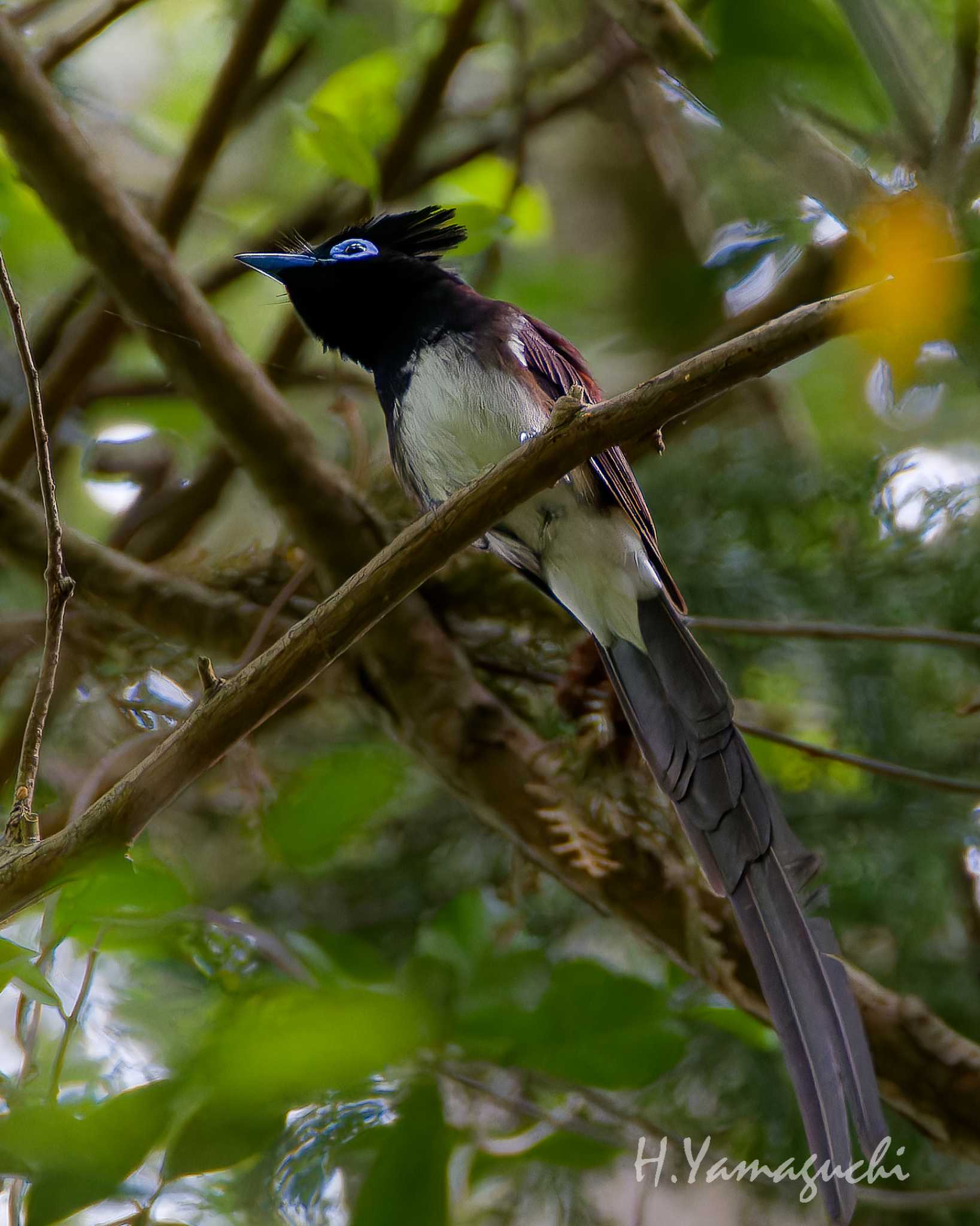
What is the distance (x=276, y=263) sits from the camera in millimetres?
1738

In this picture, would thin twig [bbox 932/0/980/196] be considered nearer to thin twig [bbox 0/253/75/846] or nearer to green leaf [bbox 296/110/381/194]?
thin twig [bbox 0/253/75/846]

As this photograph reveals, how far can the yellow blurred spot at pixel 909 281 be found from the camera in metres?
0.83

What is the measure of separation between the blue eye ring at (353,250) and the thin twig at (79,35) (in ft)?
2.10

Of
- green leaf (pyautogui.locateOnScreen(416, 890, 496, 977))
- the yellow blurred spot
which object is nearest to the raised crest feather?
the yellow blurred spot

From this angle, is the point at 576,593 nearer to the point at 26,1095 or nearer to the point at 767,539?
the point at 767,539

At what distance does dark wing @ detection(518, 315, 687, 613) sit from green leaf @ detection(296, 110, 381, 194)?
12.4 inches

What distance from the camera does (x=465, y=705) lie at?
1676 millimetres

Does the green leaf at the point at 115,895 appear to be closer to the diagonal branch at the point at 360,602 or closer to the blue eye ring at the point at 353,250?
the diagonal branch at the point at 360,602

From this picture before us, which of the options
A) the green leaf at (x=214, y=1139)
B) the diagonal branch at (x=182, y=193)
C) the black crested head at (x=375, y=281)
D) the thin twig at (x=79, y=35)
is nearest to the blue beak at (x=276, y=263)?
the black crested head at (x=375, y=281)

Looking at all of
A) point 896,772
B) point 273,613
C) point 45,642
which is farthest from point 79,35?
point 896,772

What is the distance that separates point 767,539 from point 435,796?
77 centimetres

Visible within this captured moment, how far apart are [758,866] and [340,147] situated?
1.15 metres

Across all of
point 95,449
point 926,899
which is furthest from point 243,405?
point 926,899

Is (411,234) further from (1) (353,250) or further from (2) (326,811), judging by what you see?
(2) (326,811)
